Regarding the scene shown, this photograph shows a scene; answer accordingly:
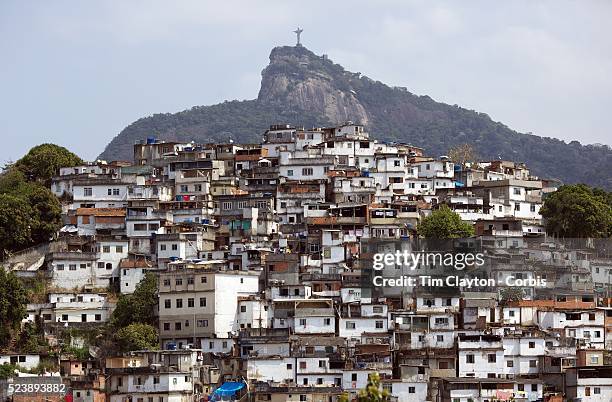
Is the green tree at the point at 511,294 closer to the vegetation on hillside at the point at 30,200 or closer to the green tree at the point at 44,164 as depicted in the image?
the vegetation on hillside at the point at 30,200

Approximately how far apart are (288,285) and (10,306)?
10.5m

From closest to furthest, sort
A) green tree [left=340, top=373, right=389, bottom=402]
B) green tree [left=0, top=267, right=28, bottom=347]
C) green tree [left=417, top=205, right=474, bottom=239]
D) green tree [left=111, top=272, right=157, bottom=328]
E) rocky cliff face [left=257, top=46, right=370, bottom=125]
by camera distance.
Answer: green tree [left=340, top=373, right=389, bottom=402], green tree [left=0, top=267, right=28, bottom=347], green tree [left=111, top=272, right=157, bottom=328], green tree [left=417, top=205, right=474, bottom=239], rocky cliff face [left=257, top=46, right=370, bottom=125]

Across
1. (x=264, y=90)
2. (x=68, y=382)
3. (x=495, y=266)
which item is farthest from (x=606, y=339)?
(x=264, y=90)

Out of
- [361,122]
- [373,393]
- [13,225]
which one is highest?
[361,122]

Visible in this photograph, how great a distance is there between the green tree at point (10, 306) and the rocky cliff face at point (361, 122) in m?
93.1

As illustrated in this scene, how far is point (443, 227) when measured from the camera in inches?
2559

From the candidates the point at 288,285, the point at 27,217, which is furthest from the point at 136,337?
the point at 27,217

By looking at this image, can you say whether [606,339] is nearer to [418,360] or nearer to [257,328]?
[418,360]

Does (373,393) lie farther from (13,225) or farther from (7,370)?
(13,225)

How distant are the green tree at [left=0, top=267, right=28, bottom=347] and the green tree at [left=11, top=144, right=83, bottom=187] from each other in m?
16.4

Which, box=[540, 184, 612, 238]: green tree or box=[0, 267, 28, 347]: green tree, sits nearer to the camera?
box=[0, 267, 28, 347]: green tree

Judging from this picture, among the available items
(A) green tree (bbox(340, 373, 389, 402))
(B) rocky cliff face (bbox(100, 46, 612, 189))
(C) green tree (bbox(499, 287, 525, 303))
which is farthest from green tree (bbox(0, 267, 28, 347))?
(B) rocky cliff face (bbox(100, 46, 612, 189))

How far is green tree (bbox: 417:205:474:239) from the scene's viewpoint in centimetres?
6488

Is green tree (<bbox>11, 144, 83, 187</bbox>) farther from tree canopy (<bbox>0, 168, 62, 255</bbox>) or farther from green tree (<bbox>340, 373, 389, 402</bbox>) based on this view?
green tree (<bbox>340, 373, 389, 402</bbox>)
